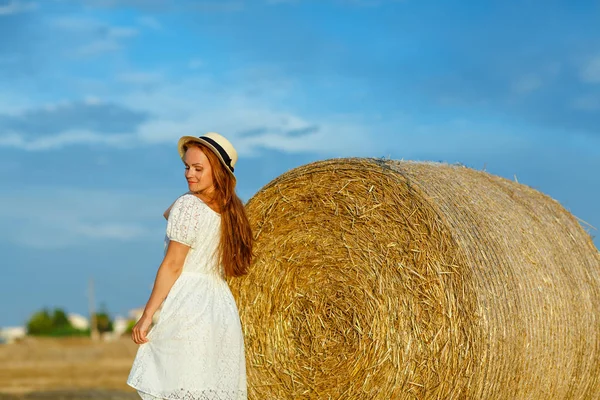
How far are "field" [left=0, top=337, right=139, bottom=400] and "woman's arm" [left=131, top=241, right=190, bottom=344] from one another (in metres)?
6.55

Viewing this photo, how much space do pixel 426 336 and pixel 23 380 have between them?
36.0ft

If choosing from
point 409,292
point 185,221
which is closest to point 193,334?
point 185,221

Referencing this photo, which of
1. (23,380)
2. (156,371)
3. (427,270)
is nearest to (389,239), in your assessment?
(427,270)

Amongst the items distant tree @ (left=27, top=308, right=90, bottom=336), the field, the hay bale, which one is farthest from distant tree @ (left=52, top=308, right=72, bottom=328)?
the hay bale

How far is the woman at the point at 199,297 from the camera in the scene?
195 inches

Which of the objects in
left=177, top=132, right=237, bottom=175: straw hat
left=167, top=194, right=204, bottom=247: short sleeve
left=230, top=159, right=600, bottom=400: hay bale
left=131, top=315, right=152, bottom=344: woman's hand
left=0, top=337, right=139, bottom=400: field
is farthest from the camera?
left=0, top=337, right=139, bottom=400: field

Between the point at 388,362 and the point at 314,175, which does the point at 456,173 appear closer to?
the point at 314,175

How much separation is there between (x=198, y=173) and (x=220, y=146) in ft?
0.69

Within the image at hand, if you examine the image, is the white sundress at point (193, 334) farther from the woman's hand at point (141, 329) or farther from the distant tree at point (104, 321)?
the distant tree at point (104, 321)

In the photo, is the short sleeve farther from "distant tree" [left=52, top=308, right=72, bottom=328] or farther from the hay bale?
"distant tree" [left=52, top=308, right=72, bottom=328]

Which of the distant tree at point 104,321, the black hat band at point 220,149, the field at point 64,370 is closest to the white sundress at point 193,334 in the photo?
the black hat band at point 220,149

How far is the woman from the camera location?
4.96 m

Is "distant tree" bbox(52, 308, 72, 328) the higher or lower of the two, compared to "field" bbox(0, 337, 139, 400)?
higher

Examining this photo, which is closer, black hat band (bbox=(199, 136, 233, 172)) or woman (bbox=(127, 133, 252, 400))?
woman (bbox=(127, 133, 252, 400))
